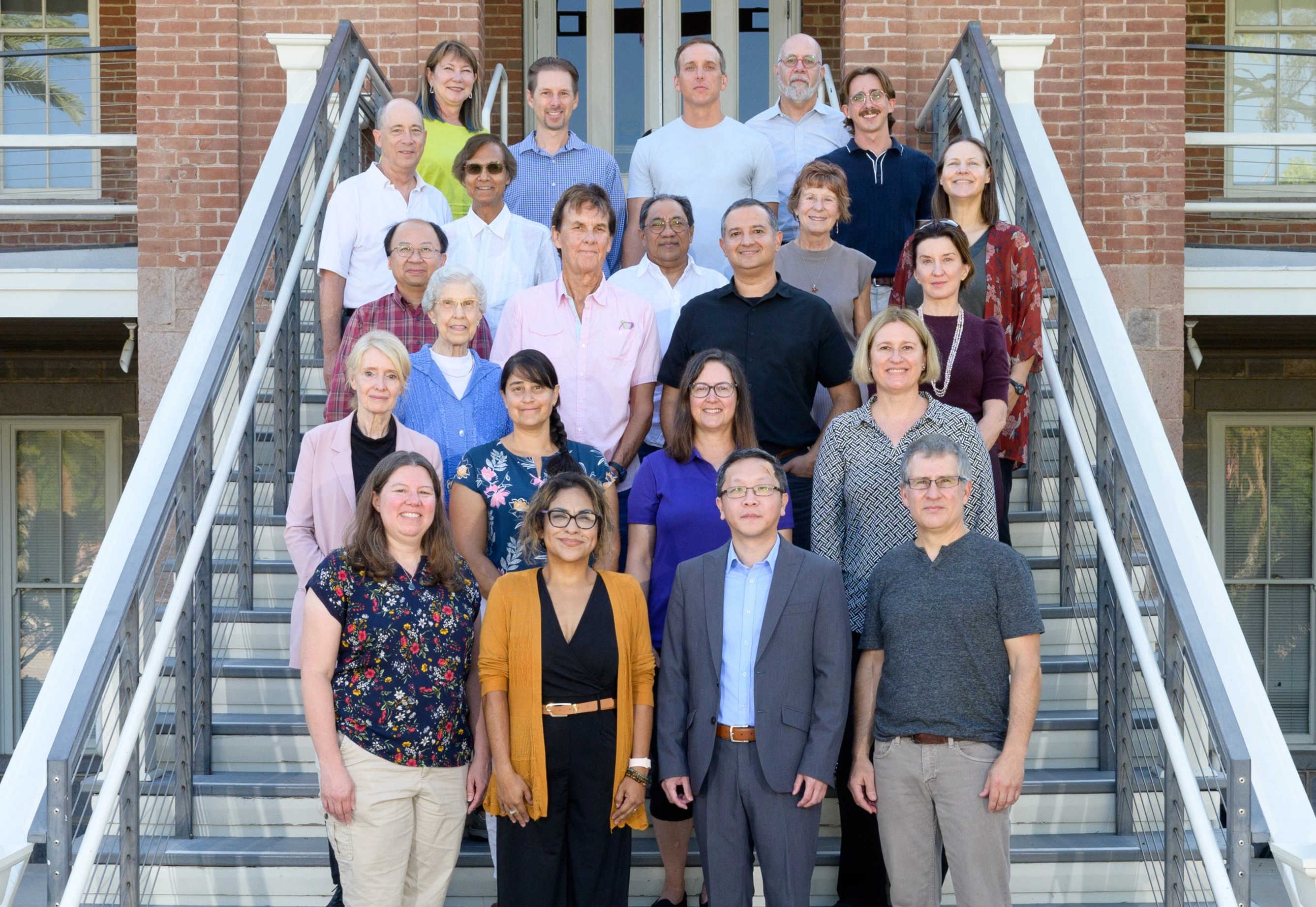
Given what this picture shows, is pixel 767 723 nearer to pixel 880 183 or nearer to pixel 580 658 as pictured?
pixel 580 658

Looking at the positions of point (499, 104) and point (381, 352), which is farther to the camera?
point (499, 104)

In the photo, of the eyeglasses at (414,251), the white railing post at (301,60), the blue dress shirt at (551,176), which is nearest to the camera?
the eyeglasses at (414,251)

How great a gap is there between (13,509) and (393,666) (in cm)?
798

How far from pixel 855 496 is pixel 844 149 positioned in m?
2.55

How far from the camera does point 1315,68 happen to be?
412 inches

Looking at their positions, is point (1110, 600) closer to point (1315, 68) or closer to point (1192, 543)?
point (1192, 543)

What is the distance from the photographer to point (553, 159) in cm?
607

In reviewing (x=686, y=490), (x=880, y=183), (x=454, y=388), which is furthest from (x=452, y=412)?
(x=880, y=183)

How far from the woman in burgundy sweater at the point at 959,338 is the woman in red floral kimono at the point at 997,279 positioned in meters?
0.23

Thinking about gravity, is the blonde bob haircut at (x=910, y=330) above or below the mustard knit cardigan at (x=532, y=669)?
above

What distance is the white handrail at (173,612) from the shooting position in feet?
10.7

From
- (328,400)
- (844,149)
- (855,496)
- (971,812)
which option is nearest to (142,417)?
(328,400)

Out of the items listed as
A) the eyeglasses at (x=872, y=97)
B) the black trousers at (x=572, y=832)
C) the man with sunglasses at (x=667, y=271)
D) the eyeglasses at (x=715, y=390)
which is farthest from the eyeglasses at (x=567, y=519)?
the eyeglasses at (x=872, y=97)

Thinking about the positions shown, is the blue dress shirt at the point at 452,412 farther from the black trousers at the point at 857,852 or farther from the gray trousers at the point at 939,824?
the gray trousers at the point at 939,824
